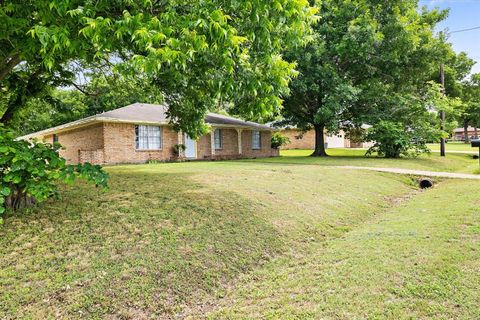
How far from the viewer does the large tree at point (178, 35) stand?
12.4 feet

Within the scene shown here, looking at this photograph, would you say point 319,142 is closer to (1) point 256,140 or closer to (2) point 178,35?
(1) point 256,140

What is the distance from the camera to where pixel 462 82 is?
3997cm

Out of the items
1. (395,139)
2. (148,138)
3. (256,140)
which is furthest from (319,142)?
(148,138)

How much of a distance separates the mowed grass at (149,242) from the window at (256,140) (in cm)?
1784

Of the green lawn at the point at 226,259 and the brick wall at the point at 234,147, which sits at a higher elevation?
the brick wall at the point at 234,147

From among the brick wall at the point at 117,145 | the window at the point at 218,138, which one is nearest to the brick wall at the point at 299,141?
the brick wall at the point at 117,145

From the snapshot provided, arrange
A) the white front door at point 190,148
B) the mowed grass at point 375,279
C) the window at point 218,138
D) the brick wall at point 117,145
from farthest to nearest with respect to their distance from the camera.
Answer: the window at point 218,138
the white front door at point 190,148
the brick wall at point 117,145
the mowed grass at point 375,279

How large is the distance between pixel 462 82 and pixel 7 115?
46.4 meters

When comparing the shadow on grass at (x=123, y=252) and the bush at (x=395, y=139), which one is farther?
the bush at (x=395, y=139)

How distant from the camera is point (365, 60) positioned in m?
21.8

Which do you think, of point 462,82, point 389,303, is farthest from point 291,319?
point 462,82

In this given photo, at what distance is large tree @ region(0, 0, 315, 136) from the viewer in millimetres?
3771

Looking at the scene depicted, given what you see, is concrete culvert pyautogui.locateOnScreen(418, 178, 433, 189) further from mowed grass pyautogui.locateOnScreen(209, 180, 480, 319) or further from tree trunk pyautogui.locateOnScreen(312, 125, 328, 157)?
tree trunk pyautogui.locateOnScreen(312, 125, 328, 157)

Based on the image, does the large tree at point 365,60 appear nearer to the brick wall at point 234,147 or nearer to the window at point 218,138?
the brick wall at point 234,147
